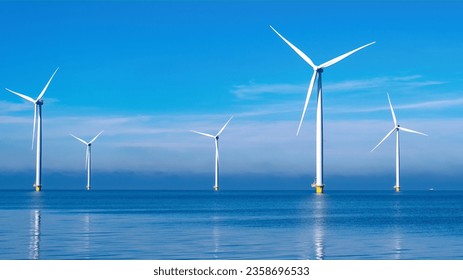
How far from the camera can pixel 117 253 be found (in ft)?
147

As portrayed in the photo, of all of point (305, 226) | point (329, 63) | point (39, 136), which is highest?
point (329, 63)

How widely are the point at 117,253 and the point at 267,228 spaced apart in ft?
86.8

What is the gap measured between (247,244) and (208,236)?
770cm

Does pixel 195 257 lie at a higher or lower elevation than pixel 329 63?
lower

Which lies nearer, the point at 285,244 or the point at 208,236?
the point at 285,244

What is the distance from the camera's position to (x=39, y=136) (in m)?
176
